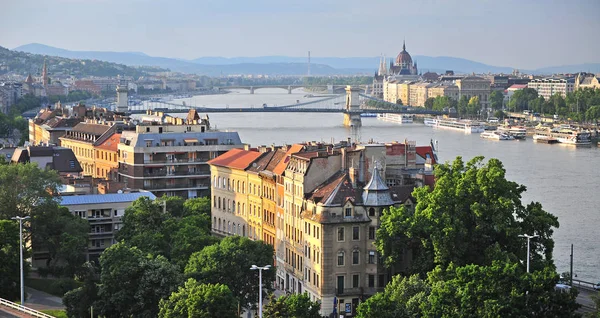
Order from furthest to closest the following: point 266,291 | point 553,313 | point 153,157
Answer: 1. point 153,157
2. point 266,291
3. point 553,313

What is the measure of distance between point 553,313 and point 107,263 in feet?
29.8

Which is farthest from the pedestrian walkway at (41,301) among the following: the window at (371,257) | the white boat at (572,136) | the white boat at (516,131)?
the white boat at (516,131)

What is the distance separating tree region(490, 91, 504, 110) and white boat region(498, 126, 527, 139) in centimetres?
3021

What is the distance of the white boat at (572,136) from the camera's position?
7694cm

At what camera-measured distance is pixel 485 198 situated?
79.4ft

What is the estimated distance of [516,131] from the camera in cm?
8519

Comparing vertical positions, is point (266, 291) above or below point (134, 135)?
below

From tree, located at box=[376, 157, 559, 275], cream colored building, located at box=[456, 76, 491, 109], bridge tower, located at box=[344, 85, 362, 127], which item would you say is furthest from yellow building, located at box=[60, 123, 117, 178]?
cream colored building, located at box=[456, 76, 491, 109]

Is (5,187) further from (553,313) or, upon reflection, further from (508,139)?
(508,139)

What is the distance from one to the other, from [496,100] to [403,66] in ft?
226

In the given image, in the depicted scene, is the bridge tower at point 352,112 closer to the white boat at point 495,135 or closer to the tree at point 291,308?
the white boat at point 495,135

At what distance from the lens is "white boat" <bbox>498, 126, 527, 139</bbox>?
84250mm

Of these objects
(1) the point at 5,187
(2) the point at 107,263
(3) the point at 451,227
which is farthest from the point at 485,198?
(1) the point at 5,187

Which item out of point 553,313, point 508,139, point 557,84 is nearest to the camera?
point 553,313
